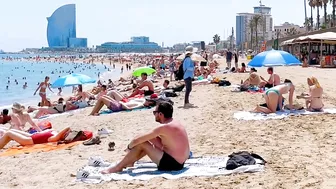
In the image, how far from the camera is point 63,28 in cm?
17575

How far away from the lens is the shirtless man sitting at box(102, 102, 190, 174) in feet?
17.4

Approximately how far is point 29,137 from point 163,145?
3590 mm

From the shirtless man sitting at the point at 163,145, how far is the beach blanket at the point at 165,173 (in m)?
0.10

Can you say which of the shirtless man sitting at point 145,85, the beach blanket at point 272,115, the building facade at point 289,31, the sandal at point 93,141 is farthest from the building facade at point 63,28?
the sandal at point 93,141

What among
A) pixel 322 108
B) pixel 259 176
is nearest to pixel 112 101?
pixel 322 108

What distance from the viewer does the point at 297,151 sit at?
6.14 m

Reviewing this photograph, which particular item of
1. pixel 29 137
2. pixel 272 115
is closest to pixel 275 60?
pixel 272 115

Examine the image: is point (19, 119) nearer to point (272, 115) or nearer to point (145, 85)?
point (272, 115)

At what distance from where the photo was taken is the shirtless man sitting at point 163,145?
17.4 feet

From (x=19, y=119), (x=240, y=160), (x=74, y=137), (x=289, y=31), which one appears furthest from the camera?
(x=289, y=31)

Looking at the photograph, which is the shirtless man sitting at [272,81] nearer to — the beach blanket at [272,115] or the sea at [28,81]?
the beach blanket at [272,115]

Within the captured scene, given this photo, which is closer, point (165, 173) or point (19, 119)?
point (165, 173)

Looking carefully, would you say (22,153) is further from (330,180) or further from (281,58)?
(281,58)

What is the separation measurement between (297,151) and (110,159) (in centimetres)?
258
